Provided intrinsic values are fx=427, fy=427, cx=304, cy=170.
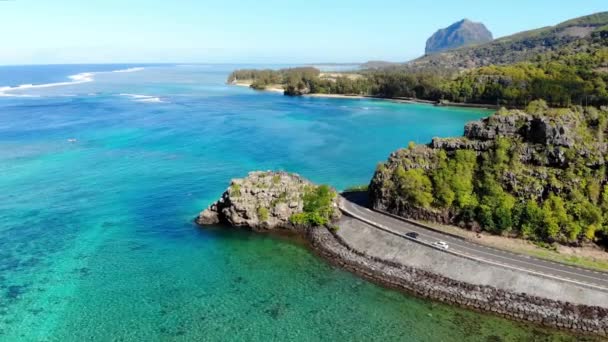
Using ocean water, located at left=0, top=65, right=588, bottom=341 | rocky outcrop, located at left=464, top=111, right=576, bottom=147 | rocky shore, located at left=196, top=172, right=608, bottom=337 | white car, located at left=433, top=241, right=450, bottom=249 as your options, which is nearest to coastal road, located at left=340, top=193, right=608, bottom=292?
white car, located at left=433, top=241, right=450, bottom=249

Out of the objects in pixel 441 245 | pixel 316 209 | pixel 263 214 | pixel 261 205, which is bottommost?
pixel 263 214

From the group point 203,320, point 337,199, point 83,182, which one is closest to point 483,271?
point 337,199

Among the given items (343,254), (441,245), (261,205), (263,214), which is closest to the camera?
(441,245)

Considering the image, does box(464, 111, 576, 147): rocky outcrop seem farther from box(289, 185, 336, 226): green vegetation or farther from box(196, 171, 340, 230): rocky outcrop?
box(196, 171, 340, 230): rocky outcrop

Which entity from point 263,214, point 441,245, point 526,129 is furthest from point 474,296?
point 263,214

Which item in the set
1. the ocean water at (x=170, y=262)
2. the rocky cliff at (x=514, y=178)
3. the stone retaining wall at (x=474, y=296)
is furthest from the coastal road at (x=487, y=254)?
the ocean water at (x=170, y=262)

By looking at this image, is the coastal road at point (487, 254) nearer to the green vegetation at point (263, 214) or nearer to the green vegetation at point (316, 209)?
the green vegetation at point (316, 209)

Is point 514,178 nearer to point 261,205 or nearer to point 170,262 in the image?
point 261,205
